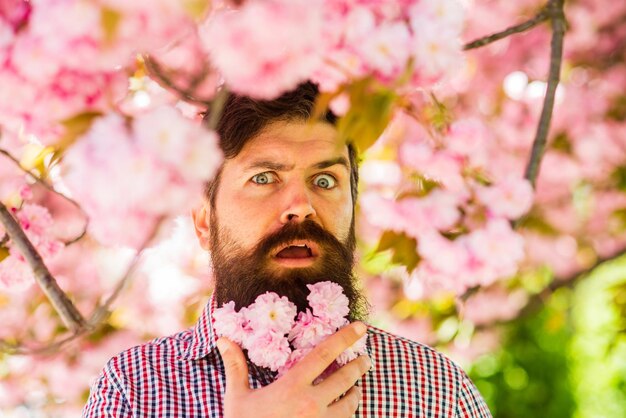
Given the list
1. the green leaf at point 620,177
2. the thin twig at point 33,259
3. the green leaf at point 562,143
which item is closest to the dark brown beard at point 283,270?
the thin twig at point 33,259

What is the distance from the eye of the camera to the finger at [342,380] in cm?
160

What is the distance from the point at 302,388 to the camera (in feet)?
5.19

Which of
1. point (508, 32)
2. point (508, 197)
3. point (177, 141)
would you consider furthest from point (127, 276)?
point (508, 197)

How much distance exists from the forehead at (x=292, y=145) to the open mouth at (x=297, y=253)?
0.20m

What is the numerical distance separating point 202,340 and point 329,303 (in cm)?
39

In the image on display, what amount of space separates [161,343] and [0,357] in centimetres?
197

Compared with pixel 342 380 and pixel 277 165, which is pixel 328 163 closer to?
pixel 277 165

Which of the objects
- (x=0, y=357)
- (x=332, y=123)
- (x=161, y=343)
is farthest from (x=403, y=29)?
(x=0, y=357)

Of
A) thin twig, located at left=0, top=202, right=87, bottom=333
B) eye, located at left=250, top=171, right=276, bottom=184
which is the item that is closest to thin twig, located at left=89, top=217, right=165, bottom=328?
thin twig, located at left=0, top=202, right=87, bottom=333

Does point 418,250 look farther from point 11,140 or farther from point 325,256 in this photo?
point 11,140

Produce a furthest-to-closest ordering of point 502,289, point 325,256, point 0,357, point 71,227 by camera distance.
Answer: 1. point 502,289
2. point 0,357
3. point 71,227
4. point 325,256

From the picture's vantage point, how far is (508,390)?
6.85 meters

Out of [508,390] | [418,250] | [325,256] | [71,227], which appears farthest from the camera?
[508,390]

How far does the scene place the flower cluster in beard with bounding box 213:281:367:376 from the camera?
5.41ft
